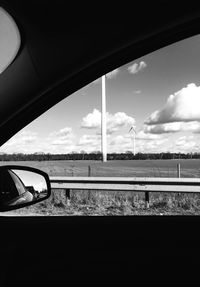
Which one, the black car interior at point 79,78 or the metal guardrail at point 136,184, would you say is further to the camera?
the metal guardrail at point 136,184

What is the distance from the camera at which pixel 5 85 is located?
6.97ft

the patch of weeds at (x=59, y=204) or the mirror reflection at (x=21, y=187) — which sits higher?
the mirror reflection at (x=21, y=187)

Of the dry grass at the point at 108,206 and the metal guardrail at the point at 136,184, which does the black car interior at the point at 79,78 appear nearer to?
the dry grass at the point at 108,206

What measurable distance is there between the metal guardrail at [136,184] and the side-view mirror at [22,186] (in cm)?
771

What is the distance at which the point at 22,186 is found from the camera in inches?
90.7

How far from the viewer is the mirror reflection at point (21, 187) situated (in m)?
2.10

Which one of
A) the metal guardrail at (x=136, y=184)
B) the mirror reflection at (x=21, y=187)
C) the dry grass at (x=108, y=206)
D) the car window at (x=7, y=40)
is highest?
the car window at (x=7, y=40)

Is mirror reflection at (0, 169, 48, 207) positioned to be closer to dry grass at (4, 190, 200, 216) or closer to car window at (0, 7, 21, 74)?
car window at (0, 7, 21, 74)

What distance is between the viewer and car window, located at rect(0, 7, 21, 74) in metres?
2.04

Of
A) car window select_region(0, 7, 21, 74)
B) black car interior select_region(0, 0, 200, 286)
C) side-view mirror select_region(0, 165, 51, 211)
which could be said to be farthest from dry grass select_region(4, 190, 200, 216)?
car window select_region(0, 7, 21, 74)

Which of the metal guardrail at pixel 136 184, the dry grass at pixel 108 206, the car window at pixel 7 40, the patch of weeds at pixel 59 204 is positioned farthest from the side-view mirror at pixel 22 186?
the patch of weeds at pixel 59 204

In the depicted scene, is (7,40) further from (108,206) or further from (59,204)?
(59,204)
